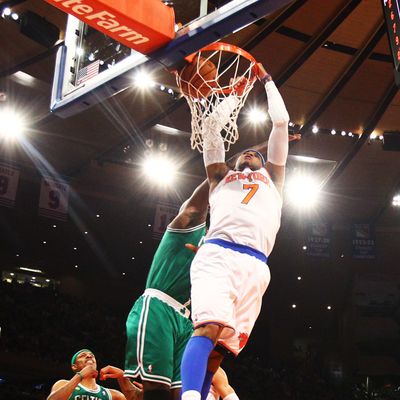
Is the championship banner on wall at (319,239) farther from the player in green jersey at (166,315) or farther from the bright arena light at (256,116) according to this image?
the player in green jersey at (166,315)

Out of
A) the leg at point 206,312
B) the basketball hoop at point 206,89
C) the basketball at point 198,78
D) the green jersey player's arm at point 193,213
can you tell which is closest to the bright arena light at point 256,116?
the basketball hoop at point 206,89

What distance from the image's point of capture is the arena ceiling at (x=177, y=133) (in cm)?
1116

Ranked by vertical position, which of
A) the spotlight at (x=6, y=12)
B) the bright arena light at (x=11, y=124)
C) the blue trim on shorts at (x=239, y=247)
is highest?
the spotlight at (x=6, y=12)

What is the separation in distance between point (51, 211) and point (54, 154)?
1.61 metres

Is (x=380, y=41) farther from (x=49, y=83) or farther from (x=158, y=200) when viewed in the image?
(x=158, y=200)

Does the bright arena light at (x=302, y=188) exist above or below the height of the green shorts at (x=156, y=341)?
above

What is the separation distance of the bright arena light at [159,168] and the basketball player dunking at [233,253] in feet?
41.1

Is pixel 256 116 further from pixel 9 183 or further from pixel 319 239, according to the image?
pixel 9 183

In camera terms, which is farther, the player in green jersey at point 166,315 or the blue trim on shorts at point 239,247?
the player in green jersey at point 166,315

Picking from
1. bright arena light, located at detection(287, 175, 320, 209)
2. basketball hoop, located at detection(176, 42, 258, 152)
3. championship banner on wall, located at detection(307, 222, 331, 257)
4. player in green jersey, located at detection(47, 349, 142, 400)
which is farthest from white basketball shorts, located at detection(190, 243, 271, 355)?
championship banner on wall, located at detection(307, 222, 331, 257)

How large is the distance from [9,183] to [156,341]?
1278cm

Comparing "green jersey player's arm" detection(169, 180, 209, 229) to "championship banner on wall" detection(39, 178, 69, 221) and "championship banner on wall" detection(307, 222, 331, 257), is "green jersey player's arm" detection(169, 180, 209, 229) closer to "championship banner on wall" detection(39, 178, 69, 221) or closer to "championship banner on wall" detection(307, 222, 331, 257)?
"championship banner on wall" detection(39, 178, 69, 221)

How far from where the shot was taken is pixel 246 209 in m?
3.56

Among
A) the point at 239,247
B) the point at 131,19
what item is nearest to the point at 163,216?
the point at 131,19
